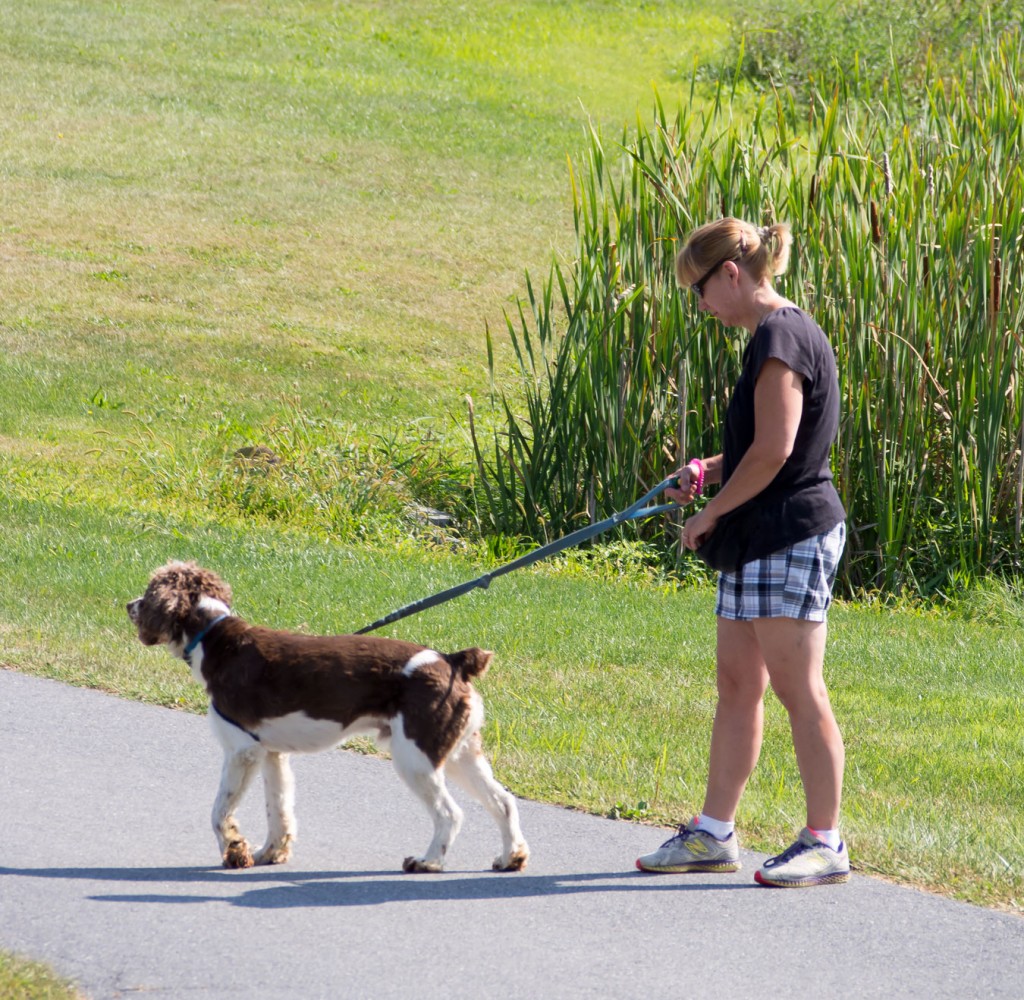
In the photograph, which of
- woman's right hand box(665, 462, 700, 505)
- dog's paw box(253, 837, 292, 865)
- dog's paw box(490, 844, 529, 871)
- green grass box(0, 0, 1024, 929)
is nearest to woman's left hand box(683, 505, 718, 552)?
woman's right hand box(665, 462, 700, 505)

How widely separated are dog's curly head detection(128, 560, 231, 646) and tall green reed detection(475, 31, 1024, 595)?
5.64 m

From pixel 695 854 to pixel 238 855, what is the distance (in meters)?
1.56

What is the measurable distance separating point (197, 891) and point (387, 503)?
25.3ft

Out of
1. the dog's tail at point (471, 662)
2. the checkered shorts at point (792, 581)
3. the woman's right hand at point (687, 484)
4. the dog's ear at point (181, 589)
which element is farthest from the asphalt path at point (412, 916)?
the woman's right hand at point (687, 484)

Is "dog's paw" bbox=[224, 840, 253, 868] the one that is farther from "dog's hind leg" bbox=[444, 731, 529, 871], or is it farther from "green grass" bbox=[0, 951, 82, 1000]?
"green grass" bbox=[0, 951, 82, 1000]

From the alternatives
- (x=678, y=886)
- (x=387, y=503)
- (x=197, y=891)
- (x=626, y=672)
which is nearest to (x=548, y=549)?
(x=678, y=886)

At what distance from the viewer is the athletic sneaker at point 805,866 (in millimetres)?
4801

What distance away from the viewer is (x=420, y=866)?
193 inches

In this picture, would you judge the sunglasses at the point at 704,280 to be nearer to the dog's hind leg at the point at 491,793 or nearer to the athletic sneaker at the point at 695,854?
the dog's hind leg at the point at 491,793

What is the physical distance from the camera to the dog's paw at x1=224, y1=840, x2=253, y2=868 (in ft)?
16.0

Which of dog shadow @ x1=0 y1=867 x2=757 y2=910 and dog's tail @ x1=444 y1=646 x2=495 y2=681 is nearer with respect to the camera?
dog shadow @ x1=0 y1=867 x2=757 y2=910

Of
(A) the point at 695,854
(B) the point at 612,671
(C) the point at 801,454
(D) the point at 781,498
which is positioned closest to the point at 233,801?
(A) the point at 695,854

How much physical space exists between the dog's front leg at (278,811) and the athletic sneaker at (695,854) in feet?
4.11

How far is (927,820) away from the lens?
18.3ft
